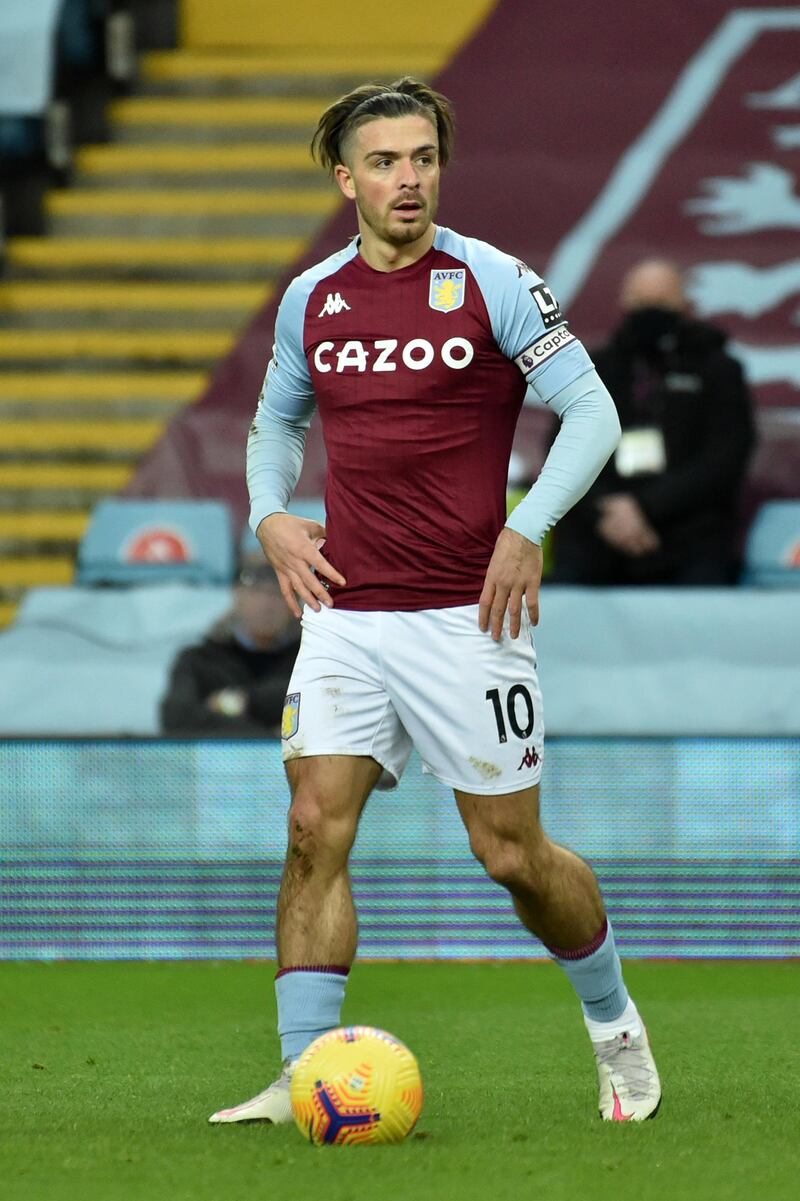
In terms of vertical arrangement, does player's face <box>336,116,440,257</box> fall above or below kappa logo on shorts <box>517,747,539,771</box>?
above

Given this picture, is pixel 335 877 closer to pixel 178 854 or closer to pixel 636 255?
pixel 178 854

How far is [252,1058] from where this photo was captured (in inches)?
205

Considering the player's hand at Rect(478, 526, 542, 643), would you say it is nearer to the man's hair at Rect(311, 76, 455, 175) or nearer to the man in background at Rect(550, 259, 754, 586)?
the man's hair at Rect(311, 76, 455, 175)

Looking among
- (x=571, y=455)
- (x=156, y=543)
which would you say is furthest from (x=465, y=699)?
(x=156, y=543)

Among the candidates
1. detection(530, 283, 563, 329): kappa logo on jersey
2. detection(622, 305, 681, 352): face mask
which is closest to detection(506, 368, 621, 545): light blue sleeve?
detection(530, 283, 563, 329): kappa logo on jersey

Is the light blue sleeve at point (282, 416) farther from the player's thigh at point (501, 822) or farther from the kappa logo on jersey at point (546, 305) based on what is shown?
the player's thigh at point (501, 822)

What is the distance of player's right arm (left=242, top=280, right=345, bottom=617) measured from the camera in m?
4.27

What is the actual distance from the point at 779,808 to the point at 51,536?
210 inches

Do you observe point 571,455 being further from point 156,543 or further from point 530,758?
point 156,543

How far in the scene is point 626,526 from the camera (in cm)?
903

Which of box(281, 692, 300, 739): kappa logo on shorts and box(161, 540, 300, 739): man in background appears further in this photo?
box(161, 540, 300, 739): man in background

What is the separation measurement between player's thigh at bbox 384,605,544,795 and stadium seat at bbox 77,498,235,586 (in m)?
5.65

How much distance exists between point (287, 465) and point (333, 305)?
40 centimetres

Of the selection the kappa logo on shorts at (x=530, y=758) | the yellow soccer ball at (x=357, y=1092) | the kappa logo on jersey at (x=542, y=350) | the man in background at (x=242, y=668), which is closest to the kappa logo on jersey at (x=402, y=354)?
the kappa logo on jersey at (x=542, y=350)
